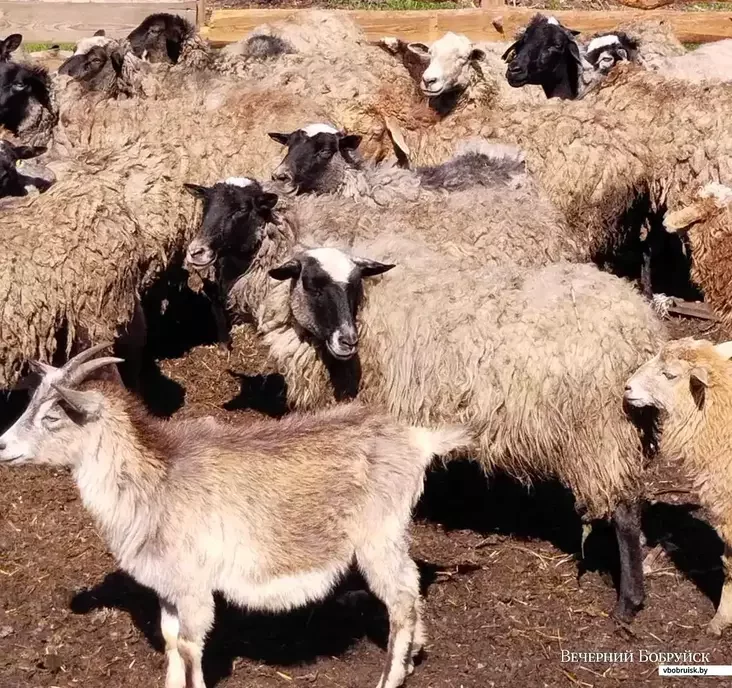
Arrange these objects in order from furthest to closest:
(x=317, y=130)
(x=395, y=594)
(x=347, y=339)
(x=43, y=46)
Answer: (x=43, y=46) → (x=317, y=130) → (x=347, y=339) → (x=395, y=594)

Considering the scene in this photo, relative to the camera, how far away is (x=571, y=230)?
820cm

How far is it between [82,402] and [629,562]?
2.69m

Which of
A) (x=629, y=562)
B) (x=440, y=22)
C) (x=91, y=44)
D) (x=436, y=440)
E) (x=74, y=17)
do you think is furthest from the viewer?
(x=74, y=17)

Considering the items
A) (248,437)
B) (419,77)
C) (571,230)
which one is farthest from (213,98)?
(248,437)

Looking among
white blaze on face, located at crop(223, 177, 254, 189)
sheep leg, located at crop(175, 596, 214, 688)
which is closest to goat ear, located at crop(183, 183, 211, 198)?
white blaze on face, located at crop(223, 177, 254, 189)

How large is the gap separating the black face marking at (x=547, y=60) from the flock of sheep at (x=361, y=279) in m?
0.02

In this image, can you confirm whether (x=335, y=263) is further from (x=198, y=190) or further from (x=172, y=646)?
(x=172, y=646)

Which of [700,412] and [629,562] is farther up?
[700,412]

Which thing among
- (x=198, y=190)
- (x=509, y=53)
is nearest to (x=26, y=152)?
(x=198, y=190)

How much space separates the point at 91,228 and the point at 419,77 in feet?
13.9

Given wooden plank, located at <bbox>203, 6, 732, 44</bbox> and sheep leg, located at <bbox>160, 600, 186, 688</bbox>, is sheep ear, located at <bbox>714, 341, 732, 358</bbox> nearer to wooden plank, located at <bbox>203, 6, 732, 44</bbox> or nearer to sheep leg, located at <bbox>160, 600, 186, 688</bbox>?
sheep leg, located at <bbox>160, 600, 186, 688</bbox>

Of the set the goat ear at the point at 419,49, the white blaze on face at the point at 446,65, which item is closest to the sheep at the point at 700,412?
the white blaze on face at the point at 446,65

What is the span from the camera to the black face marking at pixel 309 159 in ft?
25.2

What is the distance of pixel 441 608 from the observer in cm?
561
